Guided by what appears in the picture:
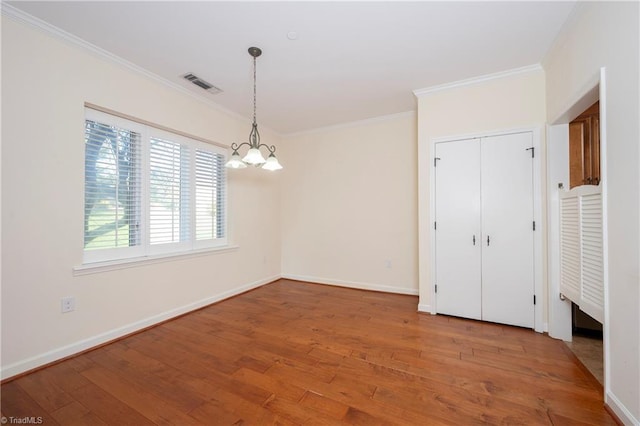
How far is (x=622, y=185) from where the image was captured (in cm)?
147

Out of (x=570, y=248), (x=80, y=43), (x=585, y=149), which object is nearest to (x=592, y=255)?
(x=570, y=248)

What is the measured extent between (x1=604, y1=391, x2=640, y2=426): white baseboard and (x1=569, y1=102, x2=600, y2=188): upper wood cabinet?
1.80 m

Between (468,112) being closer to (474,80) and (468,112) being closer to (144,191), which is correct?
(474,80)

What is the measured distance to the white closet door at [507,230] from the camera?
273cm

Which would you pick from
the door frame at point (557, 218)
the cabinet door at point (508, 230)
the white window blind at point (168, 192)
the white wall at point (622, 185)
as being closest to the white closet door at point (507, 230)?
the cabinet door at point (508, 230)

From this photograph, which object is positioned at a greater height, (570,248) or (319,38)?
(319,38)

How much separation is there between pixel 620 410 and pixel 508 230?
170cm

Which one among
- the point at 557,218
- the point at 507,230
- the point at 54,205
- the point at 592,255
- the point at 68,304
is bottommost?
the point at 68,304

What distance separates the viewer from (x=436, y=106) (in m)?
3.18

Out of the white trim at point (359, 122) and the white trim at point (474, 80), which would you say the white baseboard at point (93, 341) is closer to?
the white trim at point (359, 122)

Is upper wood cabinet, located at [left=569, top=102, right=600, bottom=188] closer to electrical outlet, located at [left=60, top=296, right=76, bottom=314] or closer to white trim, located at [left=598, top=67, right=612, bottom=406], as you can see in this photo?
white trim, located at [left=598, top=67, right=612, bottom=406]

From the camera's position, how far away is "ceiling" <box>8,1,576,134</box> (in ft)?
6.39

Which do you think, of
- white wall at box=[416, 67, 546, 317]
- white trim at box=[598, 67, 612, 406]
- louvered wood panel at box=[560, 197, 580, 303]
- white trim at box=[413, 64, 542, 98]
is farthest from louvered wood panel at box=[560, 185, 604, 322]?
white trim at box=[413, 64, 542, 98]

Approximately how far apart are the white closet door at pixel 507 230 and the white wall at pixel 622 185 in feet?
3.62
